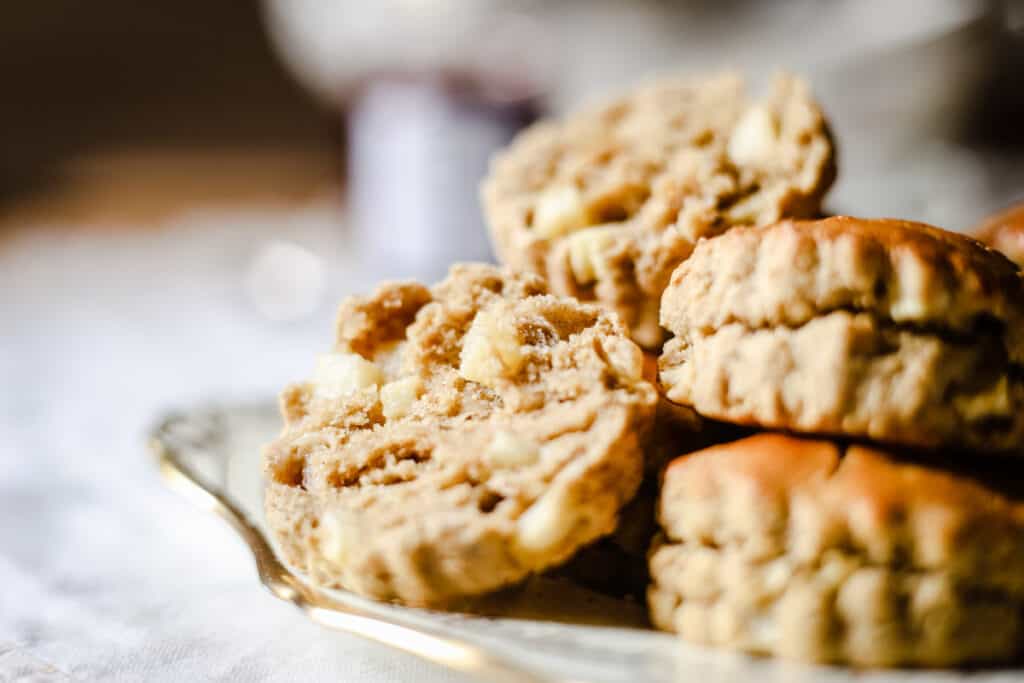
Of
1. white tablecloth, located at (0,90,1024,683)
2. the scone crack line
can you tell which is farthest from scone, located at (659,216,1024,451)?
white tablecloth, located at (0,90,1024,683)

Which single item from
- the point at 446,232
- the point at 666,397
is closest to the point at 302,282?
the point at 446,232

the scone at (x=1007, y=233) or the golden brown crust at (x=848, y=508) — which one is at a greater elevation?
the scone at (x=1007, y=233)

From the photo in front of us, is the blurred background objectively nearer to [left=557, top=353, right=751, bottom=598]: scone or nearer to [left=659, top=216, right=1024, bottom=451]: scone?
[left=557, top=353, right=751, bottom=598]: scone

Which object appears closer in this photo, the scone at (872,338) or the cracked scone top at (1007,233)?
the scone at (872,338)

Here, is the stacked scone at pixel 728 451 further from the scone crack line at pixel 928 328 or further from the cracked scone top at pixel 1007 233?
the cracked scone top at pixel 1007 233

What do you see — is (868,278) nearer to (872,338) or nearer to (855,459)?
(872,338)

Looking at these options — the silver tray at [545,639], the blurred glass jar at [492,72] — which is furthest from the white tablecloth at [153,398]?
the blurred glass jar at [492,72]

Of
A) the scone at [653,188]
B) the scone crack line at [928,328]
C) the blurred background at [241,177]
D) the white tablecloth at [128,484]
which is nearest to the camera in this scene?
the scone crack line at [928,328]
